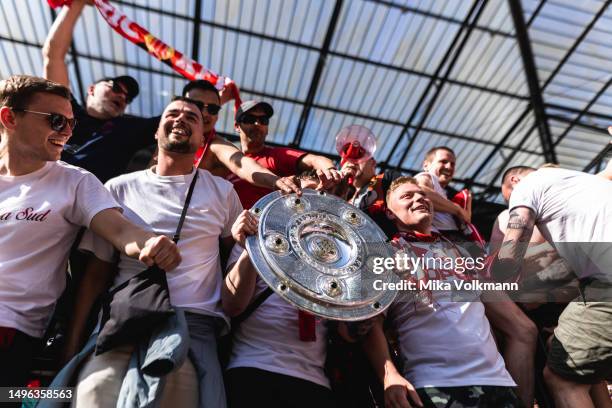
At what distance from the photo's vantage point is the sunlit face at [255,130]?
125 inches

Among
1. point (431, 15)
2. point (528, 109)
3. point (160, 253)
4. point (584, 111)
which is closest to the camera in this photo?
point (160, 253)

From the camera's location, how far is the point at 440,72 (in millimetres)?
9930

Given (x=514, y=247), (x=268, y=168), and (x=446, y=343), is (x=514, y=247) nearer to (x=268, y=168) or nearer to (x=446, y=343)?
(x=446, y=343)

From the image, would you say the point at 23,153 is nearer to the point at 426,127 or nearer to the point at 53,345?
the point at 53,345

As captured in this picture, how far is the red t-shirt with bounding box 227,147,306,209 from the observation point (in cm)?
282

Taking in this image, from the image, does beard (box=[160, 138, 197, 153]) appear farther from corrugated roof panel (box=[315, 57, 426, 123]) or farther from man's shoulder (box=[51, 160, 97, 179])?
corrugated roof panel (box=[315, 57, 426, 123])

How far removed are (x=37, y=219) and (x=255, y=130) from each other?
168cm

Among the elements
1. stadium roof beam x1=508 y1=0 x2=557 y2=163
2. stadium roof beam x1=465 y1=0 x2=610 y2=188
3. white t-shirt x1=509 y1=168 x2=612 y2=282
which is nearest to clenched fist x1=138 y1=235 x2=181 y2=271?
white t-shirt x1=509 y1=168 x2=612 y2=282

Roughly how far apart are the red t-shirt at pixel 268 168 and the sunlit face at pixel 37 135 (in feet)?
3.70

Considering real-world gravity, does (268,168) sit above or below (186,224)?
below

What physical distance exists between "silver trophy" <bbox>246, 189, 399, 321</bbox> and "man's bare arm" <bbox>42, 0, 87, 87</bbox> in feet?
6.01

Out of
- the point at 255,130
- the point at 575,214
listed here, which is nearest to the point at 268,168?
the point at 255,130

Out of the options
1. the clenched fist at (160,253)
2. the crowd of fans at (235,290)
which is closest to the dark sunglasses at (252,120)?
the crowd of fans at (235,290)

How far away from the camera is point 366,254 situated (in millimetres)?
1994
